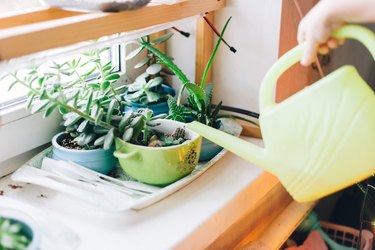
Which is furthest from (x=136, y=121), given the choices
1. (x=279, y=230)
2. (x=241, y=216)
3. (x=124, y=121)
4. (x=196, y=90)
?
(x=279, y=230)

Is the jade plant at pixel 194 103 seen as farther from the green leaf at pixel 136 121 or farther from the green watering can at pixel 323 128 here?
the green watering can at pixel 323 128

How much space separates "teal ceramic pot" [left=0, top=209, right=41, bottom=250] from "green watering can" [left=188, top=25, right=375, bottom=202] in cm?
28

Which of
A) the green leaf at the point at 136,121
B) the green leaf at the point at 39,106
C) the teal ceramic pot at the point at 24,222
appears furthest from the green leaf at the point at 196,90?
the teal ceramic pot at the point at 24,222

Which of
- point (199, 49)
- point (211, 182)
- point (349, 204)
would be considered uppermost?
point (199, 49)

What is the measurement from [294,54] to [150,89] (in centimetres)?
41

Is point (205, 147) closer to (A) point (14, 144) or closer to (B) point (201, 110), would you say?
(B) point (201, 110)

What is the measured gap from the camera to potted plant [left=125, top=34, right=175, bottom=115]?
2.97ft

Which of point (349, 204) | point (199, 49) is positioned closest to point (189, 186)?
point (199, 49)

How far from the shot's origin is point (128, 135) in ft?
2.53

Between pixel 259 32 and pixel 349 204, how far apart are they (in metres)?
0.68

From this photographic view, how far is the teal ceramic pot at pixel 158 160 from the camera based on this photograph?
755mm

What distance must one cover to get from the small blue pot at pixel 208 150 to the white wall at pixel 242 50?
5.2 inches

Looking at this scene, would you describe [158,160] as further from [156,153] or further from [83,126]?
[83,126]

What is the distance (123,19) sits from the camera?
2.22 ft
